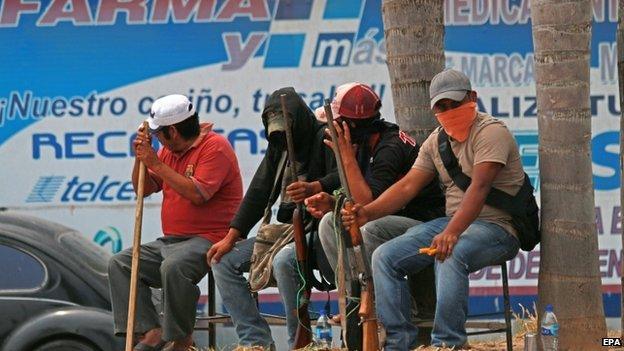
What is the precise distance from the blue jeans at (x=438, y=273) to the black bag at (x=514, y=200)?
0.09m

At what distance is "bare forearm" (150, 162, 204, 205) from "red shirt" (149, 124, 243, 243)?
0.04m

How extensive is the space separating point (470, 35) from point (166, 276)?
4.30 metres

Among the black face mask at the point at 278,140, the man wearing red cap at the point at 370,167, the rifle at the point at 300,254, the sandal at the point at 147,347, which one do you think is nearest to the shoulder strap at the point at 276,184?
the black face mask at the point at 278,140

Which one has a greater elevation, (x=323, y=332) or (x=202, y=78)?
(x=202, y=78)

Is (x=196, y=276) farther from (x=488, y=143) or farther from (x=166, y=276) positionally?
(x=488, y=143)

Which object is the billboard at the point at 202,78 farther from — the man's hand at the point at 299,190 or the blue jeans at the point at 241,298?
the man's hand at the point at 299,190

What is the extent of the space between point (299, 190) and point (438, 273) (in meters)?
0.95

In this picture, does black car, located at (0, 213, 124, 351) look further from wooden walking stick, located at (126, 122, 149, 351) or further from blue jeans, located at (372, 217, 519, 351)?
blue jeans, located at (372, 217, 519, 351)

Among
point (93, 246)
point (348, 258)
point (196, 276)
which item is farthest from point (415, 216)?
point (93, 246)

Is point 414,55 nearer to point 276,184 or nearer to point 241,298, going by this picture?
point 276,184

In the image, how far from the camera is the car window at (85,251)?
29.5ft

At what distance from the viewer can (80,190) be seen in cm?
1090

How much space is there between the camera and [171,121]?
25.2ft

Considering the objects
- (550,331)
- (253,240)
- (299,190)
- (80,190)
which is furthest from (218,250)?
(80,190)
